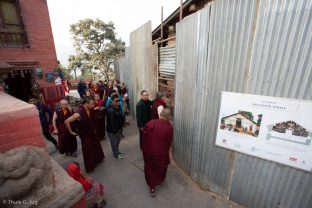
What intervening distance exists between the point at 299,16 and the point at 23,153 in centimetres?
317

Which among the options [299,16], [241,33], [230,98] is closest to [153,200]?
[230,98]

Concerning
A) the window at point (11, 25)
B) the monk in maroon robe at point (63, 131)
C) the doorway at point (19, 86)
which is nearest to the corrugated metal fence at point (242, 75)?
the monk in maroon robe at point (63, 131)

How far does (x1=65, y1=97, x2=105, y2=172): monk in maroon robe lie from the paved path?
0.93 ft

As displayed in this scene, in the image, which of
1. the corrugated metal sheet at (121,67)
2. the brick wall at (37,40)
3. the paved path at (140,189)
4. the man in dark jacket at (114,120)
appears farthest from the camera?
the corrugated metal sheet at (121,67)

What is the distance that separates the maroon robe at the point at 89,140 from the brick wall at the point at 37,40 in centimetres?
627

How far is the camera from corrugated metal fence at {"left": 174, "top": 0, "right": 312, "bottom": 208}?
2016mm

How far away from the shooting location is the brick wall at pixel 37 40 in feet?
25.2

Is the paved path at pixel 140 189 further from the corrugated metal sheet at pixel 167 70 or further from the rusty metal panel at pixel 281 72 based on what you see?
the corrugated metal sheet at pixel 167 70

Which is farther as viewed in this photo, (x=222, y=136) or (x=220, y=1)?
(x=222, y=136)

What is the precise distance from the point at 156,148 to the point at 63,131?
279 centimetres

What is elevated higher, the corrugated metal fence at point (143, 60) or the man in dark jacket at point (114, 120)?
the corrugated metal fence at point (143, 60)

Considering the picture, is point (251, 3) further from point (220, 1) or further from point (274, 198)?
point (274, 198)

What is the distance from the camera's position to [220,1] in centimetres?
246

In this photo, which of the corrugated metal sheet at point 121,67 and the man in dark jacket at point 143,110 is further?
the corrugated metal sheet at point 121,67
